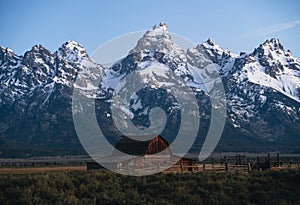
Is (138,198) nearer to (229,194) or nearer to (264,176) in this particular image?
(229,194)

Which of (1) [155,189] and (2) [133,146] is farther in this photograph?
(2) [133,146]

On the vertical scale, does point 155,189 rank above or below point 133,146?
below

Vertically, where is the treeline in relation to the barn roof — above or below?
below

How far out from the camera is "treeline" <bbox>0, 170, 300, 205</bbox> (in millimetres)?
37094

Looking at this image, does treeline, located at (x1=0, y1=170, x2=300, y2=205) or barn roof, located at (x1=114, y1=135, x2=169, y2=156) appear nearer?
treeline, located at (x1=0, y1=170, x2=300, y2=205)

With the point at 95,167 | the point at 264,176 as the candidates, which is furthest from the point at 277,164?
the point at 95,167

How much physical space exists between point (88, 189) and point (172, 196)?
6.54 metres

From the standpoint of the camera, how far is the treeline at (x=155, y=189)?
37094 mm

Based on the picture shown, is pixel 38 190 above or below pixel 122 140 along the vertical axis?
below

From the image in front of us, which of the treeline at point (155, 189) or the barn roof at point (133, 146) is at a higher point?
the barn roof at point (133, 146)

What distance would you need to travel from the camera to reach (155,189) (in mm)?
39156

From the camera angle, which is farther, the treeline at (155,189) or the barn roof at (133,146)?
the barn roof at (133,146)

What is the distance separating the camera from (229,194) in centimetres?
3828

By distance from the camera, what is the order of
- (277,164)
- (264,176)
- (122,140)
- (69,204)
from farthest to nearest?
(122,140) → (277,164) → (264,176) → (69,204)
